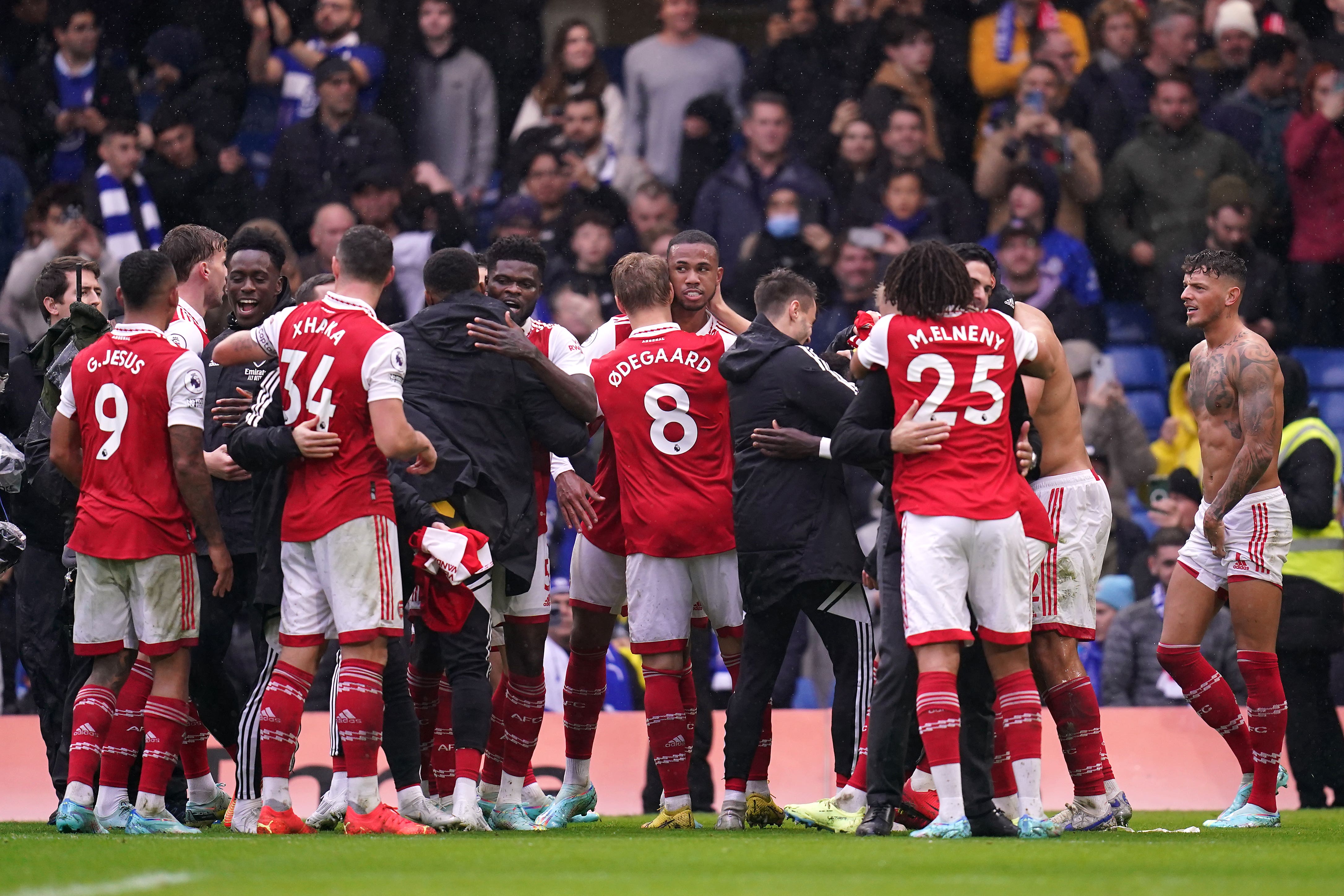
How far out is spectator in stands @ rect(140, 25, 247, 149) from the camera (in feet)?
49.1

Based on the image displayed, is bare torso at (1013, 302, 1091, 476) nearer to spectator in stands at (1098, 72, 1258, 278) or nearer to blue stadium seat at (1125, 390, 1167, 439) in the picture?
blue stadium seat at (1125, 390, 1167, 439)

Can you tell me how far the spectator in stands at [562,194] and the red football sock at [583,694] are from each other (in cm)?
681

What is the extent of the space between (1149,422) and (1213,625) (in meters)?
4.10

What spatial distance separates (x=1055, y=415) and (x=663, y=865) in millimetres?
2973

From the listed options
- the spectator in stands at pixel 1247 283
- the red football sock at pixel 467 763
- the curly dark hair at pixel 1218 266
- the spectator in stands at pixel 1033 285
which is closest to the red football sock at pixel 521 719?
the red football sock at pixel 467 763

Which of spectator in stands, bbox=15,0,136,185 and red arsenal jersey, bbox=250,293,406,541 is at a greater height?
spectator in stands, bbox=15,0,136,185

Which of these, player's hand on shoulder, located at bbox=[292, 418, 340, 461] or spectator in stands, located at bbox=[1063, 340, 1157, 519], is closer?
player's hand on shoulder, located at bbox=[292, 418, 340, 461]

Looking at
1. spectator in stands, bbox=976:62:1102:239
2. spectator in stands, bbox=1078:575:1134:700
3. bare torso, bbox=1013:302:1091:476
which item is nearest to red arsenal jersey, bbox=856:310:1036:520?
bare torso, bbox=1013:302:1091:476

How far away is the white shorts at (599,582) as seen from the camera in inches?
320

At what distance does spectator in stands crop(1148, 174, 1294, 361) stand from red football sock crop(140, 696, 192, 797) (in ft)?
31.1

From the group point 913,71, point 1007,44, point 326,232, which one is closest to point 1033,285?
point 913,71

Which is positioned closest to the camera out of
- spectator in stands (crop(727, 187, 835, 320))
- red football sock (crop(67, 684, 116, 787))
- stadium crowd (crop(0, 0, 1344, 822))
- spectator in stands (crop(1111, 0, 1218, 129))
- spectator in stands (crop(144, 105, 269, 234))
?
red football sock (crop(67, 684, 116, 787))

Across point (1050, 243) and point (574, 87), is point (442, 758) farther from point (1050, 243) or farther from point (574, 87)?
point (574, 87)

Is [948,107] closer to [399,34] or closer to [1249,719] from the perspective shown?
[399,34]
